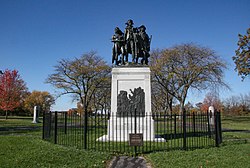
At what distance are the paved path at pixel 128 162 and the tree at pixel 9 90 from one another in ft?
114

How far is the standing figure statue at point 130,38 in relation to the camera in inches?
569

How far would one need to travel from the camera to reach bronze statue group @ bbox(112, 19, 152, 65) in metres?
14.5

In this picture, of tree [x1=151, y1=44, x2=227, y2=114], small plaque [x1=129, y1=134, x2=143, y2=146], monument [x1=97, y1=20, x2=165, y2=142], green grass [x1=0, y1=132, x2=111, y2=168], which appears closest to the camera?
green grass [x1=0, y1=132, x2=111, y2=168]

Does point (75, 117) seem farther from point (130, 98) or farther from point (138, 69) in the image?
point (138, 69)

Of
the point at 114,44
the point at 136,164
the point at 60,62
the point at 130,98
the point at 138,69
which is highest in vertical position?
the point at 60,62

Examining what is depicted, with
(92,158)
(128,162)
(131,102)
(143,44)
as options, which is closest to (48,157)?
(92,158)

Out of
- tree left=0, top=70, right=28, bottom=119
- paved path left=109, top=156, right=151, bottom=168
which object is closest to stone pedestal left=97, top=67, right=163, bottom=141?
paved path left=109, top=156, right=151, bottom=168

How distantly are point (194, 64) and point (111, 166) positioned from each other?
28166 millimetres

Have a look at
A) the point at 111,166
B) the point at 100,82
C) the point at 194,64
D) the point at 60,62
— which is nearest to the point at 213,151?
the point at 111,166

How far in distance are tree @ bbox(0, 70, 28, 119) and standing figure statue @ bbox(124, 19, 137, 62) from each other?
99.6 ft

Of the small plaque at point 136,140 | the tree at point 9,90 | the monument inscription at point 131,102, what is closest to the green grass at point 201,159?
the small plaque at point 136,140

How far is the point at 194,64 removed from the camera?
32.4 m

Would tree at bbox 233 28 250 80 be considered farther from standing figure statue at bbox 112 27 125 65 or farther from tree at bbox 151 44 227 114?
standing figure statue at bbox 112 27 125 65

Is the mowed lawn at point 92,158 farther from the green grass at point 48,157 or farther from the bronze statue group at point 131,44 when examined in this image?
the bronze statue group at point 131,44
